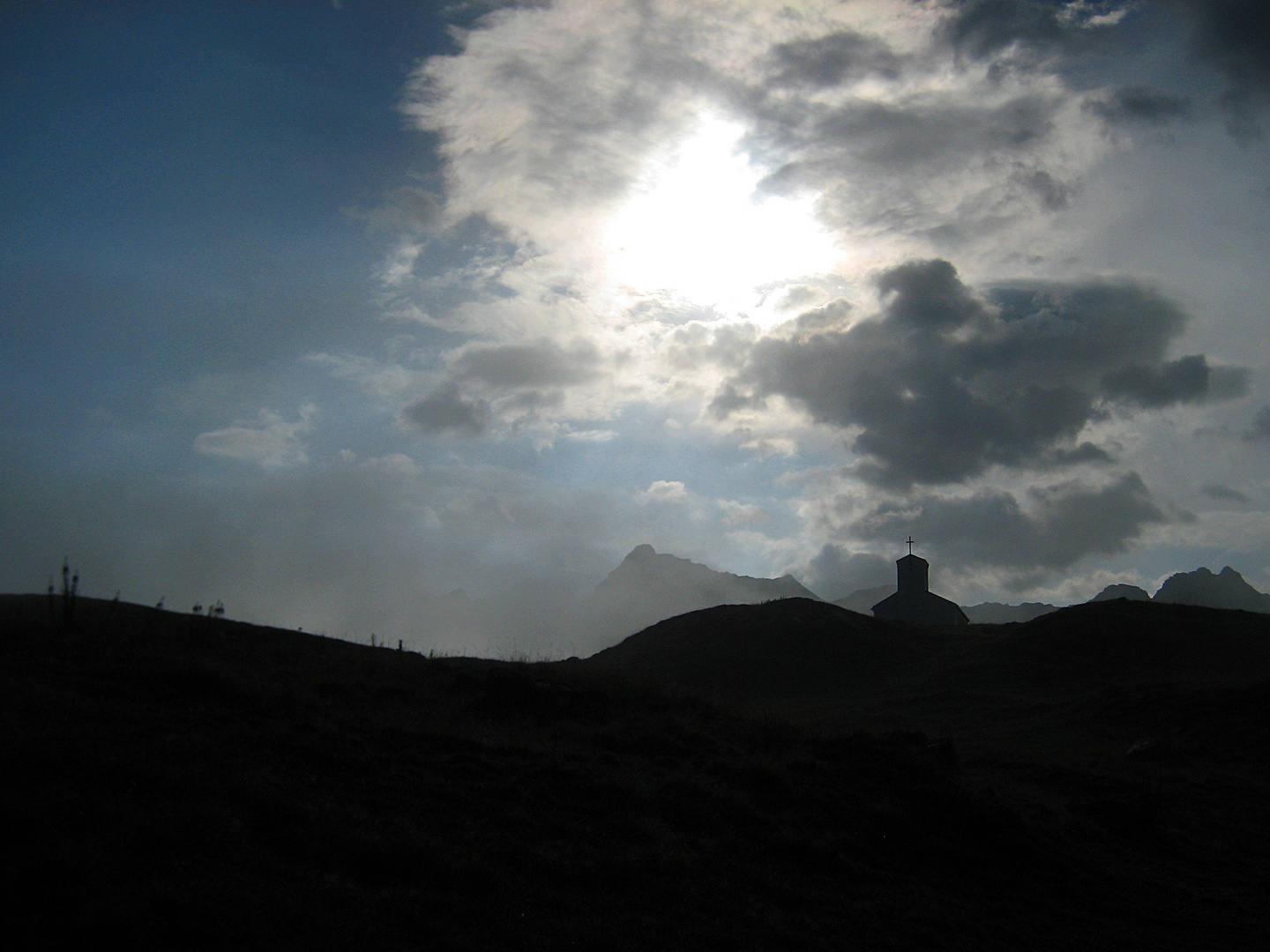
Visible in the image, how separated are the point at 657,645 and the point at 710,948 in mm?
44037

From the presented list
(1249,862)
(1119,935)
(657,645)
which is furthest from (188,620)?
(657,645)

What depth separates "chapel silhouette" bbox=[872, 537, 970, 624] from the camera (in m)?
71.6

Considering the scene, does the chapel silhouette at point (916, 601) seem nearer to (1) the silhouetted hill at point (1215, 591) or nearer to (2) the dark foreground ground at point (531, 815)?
(2) the dark foreground ground at point (531, 815)

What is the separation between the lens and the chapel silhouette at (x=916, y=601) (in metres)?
71.6

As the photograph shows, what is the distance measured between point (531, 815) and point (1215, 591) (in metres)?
174

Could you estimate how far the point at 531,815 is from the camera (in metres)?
12.0

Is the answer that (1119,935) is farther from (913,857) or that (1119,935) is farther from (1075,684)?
(1075,684)

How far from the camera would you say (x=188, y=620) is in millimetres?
21656

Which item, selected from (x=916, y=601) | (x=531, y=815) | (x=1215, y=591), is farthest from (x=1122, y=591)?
(x=531, y=815)

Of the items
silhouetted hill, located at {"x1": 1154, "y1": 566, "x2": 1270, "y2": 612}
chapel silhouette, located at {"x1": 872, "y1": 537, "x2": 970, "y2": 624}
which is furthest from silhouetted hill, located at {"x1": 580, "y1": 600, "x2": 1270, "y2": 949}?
silhouetted hill, located at {"x1": 1154, "y1": 566, "x2": 1270, "y2": 612}

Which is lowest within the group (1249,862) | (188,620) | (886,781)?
(1249,862)

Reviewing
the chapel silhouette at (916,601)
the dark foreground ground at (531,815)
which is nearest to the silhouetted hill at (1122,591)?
the chapel silhouette at (916,601)

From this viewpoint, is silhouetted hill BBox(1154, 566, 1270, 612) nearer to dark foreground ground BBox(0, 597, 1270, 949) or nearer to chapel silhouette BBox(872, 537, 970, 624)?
chapel silhouette BBox(872, 537, 970, 624)

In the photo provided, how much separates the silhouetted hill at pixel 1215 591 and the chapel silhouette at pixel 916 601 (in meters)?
93.2
